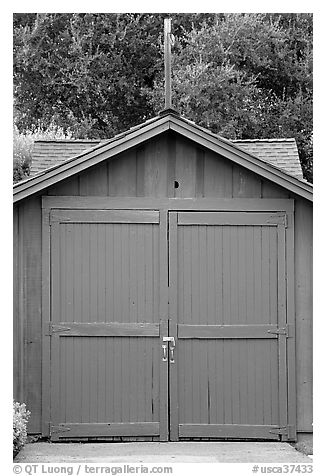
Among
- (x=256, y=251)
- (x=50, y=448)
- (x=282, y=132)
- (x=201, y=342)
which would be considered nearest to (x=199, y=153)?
(x=256, y=251)

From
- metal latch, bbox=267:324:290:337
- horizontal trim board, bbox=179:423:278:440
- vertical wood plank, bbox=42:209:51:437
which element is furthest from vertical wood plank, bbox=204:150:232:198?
horizontal trim board, bbox=179:423:278:440

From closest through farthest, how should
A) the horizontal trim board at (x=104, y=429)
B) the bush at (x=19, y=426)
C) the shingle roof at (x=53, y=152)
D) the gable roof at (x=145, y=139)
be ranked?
1. the bush at (x=19, y=426)
2. the gable roof at (x=145, y=139)
3. the horizontal trim board at (x=104, y=429)
4. the shingle roof at (x=53, y=152)

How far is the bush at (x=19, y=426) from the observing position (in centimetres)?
806

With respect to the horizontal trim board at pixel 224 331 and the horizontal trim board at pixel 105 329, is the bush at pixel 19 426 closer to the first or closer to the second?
the horizontal trim board at pixel 105 329

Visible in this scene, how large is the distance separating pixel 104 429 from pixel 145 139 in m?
2.95

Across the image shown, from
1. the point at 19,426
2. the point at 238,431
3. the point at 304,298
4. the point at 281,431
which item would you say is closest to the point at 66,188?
the point at 19,426

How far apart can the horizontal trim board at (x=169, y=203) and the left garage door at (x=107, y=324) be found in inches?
2.9

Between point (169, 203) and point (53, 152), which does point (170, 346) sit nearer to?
point (169, 203)

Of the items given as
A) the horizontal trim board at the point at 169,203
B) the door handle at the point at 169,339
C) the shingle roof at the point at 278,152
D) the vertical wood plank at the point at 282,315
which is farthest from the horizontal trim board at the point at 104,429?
the shingle roof at the point at 278,152

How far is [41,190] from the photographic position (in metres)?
8.60

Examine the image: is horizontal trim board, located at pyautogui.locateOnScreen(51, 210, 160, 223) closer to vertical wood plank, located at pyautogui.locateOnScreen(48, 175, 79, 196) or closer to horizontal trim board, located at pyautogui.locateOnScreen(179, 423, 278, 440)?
vertical wood plank, located at pyautogui.locateOnScreen(48, 175, 79, 196)

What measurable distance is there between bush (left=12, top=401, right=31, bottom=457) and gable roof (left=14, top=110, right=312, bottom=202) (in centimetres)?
205

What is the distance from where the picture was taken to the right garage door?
346 inches

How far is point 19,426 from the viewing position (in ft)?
26.7
